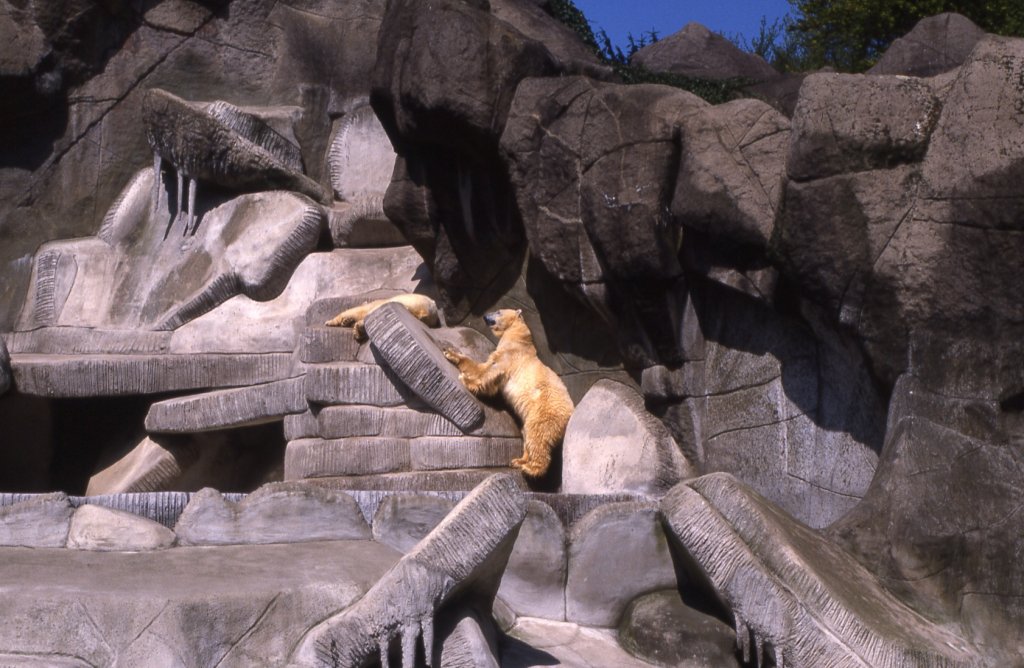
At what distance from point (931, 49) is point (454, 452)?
511cm

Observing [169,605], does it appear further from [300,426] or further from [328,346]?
[328,346]

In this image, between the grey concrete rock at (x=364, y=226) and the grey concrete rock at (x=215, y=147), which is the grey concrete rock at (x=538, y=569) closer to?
the grey concrete rock at (x=364, y=226)

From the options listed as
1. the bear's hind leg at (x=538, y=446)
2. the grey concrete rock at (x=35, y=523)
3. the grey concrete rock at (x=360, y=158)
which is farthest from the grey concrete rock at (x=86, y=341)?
the grey concrete rock at (x=35, y=523)

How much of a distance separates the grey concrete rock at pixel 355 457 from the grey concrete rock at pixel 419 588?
2410 mm

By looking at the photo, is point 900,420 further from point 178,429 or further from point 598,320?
point 178,429

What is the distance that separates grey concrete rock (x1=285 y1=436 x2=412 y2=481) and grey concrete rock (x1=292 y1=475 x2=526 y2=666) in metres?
2.41

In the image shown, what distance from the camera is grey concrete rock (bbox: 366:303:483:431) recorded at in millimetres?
7379

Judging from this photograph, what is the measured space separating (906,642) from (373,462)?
10.2ft

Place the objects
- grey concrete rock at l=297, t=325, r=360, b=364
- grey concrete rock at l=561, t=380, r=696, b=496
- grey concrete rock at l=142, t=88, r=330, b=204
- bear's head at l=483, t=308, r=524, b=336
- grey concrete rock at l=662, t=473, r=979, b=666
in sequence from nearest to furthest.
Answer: grey concrete rock at l=662, t=473, r=979, b=666 < grey concrete rock at l=561, t=380, r=696, b=496 < grey concrete rock at l=297, t=325, r=360, b=364 < bear's head at l=483, t=308, r=524, b=336 < grey concrete rock at l=142, t=88, r=330, b=204

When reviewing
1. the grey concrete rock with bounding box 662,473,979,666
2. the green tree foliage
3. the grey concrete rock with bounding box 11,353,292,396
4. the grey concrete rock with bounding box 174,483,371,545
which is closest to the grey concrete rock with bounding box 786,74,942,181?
the grey concrete rock with bounding box 662,473,979,666

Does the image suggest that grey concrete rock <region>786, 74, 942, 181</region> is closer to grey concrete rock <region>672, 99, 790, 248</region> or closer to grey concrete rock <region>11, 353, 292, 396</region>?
grey concrete rock <region>672, 99, 790, 248</region>

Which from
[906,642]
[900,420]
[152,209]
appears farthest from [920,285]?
[152,209]

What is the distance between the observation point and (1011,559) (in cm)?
566

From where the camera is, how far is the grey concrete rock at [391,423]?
7.43 m
